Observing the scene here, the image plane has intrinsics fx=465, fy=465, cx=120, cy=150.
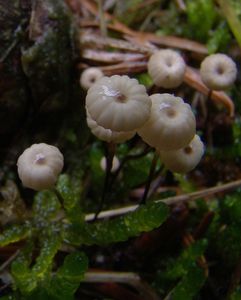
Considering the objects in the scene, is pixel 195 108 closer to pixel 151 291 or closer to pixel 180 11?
pixel 180 11

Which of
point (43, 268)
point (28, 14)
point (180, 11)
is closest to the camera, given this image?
point (43, 268)

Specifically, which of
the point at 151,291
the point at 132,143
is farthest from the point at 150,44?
the point at 151,291

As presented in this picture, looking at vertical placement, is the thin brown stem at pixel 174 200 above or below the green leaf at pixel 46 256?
above

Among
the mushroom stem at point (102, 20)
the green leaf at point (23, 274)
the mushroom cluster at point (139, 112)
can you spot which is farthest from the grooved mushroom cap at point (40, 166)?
the mushroom stem at point (102, 20)

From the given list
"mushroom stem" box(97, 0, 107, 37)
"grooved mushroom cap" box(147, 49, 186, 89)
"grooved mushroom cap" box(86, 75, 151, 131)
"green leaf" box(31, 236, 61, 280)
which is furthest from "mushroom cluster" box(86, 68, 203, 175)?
"mushroom stem" box(97, 0, 107, 37)

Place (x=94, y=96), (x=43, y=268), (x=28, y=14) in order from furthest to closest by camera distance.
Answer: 1. (x=28, y=14)
2. (x=43, y=268)
3. (x=94, y=96)

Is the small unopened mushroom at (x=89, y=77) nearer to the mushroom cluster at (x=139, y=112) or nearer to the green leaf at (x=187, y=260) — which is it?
the mushroom cluster at (x=139, y=112)

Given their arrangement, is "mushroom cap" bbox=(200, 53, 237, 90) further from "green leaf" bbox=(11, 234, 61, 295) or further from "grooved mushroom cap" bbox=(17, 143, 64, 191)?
"green leaf" bbox=(11, 234, 61, 295)
